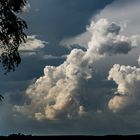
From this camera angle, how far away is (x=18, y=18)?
108 ft

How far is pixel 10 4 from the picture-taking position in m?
32.8

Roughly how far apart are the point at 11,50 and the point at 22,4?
3113 millimetres

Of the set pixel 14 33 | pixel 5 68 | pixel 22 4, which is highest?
pixel 22 4
